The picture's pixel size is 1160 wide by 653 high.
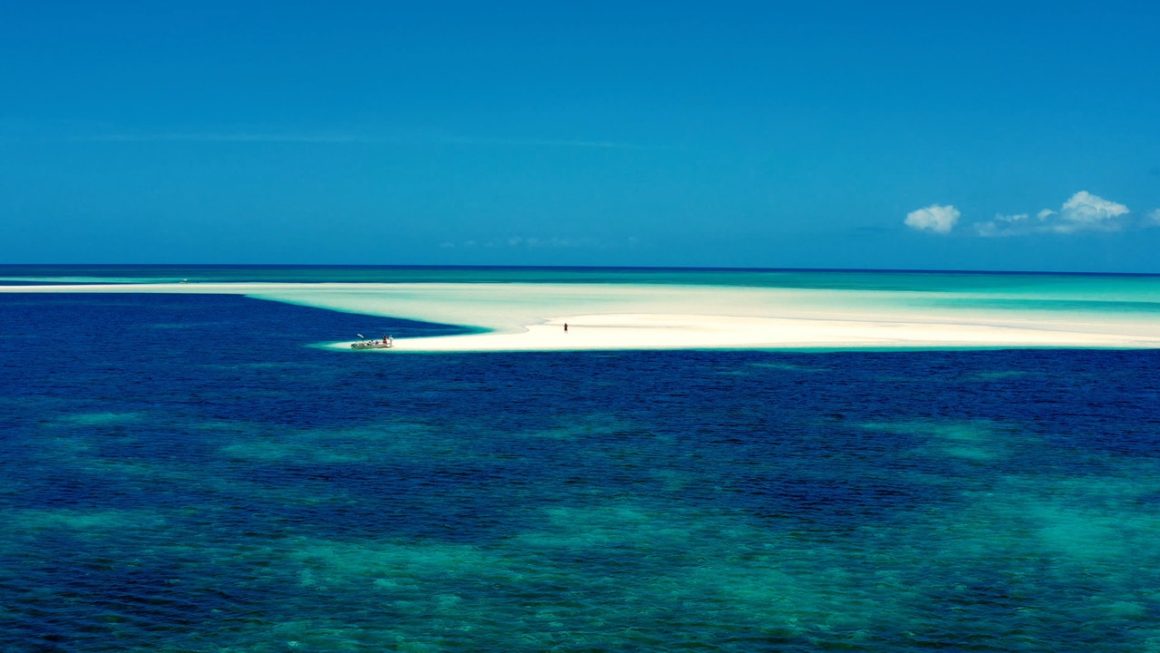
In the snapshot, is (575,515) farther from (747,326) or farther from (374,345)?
(747,326)

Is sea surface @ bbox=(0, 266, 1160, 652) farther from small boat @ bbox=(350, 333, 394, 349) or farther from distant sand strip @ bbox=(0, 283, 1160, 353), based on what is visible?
distant sand strip @ bbox=(0, 283, 1160, 353)

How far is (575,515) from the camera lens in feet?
64.7

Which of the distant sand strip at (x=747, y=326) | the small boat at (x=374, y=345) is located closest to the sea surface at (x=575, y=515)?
the small boat at (x=374, y=345)

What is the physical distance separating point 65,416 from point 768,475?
19.6 meters

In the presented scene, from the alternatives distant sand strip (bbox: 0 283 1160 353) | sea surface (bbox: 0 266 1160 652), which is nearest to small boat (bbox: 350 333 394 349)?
distant sand strip (bbox: 0 283 1160 353)

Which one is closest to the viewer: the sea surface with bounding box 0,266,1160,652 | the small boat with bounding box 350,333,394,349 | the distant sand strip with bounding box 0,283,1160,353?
the sea surface with bounding box 0,266,1160,652

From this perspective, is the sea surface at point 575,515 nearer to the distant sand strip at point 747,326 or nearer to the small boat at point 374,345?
the small boat at point 374,345

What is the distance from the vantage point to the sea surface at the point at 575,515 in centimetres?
1440

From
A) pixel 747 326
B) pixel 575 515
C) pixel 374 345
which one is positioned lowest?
pixel 575 515

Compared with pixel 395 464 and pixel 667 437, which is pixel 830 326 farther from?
pixel 395 464

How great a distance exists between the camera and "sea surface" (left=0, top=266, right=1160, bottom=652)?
14398 mm

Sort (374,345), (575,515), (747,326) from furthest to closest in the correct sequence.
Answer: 1. (747,326)
2. (374,345)
3. (575,515)

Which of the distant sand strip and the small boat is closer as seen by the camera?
the small boat

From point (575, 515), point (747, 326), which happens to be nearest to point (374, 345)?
point (747, 326)
